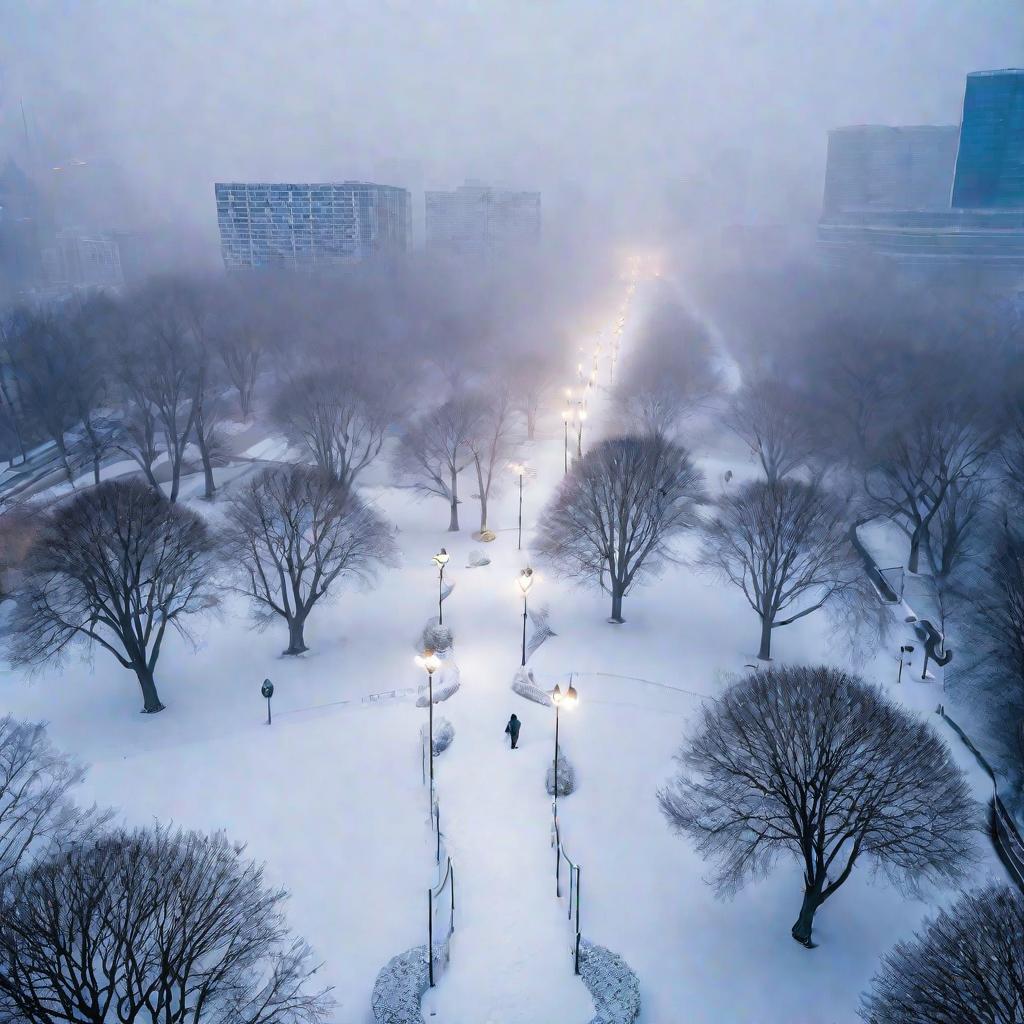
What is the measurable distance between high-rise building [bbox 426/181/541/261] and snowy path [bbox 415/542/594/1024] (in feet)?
390

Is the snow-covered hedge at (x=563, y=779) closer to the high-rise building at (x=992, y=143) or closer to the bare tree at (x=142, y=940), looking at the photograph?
the bare tree at (x=142, y=940)

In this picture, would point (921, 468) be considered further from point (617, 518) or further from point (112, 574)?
point (112, 574)

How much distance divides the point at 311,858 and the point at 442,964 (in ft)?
13.5

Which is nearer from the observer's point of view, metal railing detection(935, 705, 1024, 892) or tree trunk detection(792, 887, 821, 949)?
tree trunk detection(792, 887, 821, 949)

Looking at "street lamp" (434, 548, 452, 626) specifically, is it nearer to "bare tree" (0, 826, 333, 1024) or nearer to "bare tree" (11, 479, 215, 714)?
"bare tree" (11, 479, 215, 714)

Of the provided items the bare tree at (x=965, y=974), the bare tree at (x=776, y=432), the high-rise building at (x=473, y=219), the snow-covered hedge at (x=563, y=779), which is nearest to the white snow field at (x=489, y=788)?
the snow-covered hedge at (x=563, y=779)

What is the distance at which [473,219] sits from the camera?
133000 mm

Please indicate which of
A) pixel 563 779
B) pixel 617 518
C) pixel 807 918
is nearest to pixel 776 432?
pixel 617 518

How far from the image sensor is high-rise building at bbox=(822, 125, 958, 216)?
479 feet

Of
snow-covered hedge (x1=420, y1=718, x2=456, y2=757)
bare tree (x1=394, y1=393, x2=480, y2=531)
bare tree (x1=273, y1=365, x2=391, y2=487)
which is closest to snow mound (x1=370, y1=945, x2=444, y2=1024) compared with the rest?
snow-covered hedge (x1=420, y1=718, x2=456, y2=757)

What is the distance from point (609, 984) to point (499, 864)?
3529mm

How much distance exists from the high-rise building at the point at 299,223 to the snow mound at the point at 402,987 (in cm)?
10129

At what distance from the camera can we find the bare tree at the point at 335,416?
39688mm

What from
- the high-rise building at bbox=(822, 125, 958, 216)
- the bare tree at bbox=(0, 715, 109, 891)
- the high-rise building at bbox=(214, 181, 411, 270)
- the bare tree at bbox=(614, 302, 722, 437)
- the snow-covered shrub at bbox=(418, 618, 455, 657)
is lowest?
the snow-covered shrub at bbox=(418, 618, 455, 657)
